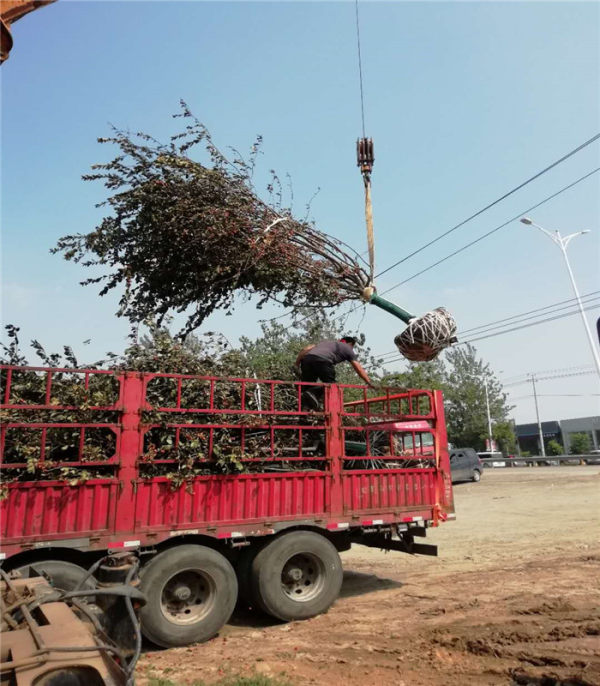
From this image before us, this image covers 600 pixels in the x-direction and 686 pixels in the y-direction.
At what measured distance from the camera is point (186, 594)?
5.49m

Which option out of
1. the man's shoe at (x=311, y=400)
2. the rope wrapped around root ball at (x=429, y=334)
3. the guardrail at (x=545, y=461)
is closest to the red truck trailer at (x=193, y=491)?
the man's shoe at (x=311, y=400)

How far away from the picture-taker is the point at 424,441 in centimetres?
750

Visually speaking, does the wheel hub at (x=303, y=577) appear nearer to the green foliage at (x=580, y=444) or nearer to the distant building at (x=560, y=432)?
the green foliage at (x=580, y=444)

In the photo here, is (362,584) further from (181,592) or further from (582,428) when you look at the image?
(582,428)

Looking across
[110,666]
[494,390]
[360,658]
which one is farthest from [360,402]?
[494,390]

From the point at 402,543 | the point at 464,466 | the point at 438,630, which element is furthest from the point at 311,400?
the point at 464,466

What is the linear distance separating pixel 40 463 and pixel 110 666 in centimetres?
290

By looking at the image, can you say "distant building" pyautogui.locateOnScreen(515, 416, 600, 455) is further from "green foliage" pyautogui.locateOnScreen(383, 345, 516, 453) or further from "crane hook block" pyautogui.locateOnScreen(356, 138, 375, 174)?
"crane hook block" pyautogui.locateOnScreen(356, 138, 375, 174)

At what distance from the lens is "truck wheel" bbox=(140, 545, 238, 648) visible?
17.2ft

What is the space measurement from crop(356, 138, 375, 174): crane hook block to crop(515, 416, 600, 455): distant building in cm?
5307

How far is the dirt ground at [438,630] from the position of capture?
4.54m

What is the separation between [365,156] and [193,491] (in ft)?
16.4

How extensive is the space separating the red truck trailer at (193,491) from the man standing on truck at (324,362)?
0.49 metres

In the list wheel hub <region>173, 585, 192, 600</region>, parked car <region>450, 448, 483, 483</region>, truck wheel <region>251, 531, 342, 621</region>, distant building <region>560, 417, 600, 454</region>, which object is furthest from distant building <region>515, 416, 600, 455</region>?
wheel hub <region>173, 585, 192, 600</region>
